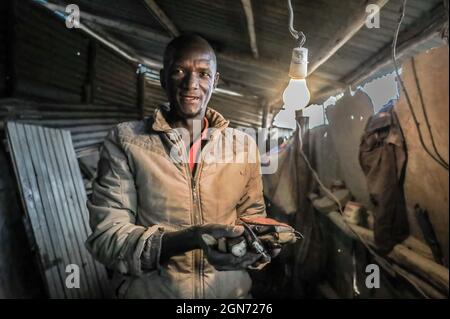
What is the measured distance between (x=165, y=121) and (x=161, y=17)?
1878 mm

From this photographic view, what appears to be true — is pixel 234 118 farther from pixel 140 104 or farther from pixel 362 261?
pixel 362 261

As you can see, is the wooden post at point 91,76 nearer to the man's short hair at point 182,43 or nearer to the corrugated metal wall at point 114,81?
the corrugated metal wall at point 114,81

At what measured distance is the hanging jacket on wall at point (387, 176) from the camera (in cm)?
256

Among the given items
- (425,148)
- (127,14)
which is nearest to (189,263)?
(425,148)

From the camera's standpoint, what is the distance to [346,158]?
12.7ft

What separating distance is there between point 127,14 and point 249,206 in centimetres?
253

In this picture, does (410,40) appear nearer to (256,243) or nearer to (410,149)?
(410,149)

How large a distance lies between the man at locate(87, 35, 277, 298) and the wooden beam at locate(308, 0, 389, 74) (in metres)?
1.35

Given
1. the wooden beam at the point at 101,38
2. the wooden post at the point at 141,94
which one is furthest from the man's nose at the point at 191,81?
the wooden post at the point at 141,94

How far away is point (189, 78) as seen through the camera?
1732 mm

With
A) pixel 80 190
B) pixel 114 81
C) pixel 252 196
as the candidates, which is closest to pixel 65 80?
pixel 114 81

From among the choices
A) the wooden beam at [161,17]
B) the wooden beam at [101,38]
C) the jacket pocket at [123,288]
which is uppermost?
the wooden beam at [101,38]

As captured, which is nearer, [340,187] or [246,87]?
[340,187]

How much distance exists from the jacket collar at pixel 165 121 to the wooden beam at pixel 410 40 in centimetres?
172
